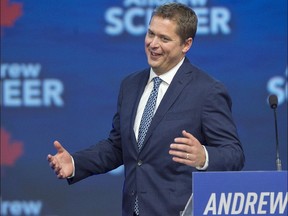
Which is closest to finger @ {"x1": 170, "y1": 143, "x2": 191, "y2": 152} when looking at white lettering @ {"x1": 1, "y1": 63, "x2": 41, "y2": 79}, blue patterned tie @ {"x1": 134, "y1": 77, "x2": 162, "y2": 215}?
blue patterned tie @ {"x1": 134, "y1": 77, "x2": 162, "y2": 215}

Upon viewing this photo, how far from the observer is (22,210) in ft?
15.8

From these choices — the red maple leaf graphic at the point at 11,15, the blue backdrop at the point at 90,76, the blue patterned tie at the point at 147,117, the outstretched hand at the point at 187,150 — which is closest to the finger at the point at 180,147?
the outstretched hand at the point at 187,150

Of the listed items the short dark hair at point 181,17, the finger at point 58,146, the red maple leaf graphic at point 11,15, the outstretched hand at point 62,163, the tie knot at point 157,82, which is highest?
the red maple leaf graphic at point 11,15

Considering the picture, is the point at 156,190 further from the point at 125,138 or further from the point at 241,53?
the point at 241,53

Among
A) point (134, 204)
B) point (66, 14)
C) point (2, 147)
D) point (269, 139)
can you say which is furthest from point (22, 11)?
point (134, 204)

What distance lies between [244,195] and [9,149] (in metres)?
2.61

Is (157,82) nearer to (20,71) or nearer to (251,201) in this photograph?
(251,201)

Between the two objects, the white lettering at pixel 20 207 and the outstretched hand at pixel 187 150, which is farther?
the white lettering at pixel 20 207

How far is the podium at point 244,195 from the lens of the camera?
2.44 m

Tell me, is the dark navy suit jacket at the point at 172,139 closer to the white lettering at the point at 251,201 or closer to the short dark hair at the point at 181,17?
the short dark hair at the point at 181,17

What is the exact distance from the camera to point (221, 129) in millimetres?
3057

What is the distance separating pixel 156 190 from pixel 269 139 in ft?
6.02

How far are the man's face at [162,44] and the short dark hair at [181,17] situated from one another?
0.06ft

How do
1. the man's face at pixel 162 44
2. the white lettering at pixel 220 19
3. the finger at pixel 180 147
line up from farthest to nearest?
the white lettering at pixel 220 19
the man's face at pixel 162 44
the finger at pixel 180 147
